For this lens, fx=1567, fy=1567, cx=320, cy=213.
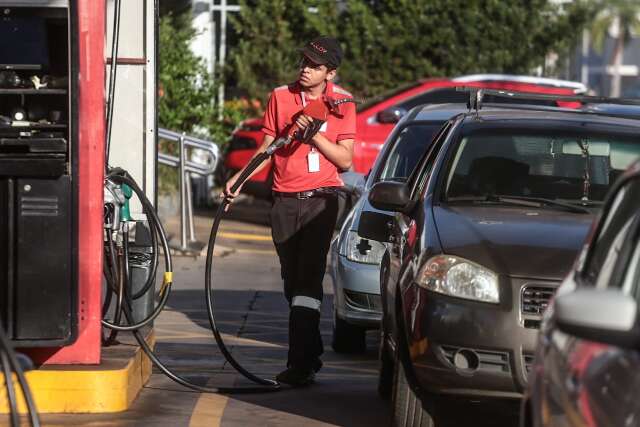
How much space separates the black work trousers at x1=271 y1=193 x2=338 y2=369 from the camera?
8875mm

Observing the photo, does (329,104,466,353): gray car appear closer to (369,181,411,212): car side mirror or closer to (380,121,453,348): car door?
(380,121,453,348): car door

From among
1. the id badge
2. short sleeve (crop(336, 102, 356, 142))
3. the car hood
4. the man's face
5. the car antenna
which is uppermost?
the man's face

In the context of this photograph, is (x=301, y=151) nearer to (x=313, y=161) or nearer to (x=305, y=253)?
(x=313, y=161)

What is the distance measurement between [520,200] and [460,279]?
4.36 feet

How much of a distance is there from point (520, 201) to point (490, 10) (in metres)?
16.9

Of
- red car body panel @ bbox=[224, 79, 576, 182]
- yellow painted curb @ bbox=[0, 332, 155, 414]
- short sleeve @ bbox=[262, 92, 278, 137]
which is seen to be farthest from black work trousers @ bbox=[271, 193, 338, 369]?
red car body panel @ bbox=[224, 79, 576, 182]

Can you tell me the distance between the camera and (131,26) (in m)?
9.67

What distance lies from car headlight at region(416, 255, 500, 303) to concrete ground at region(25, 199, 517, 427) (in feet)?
4.63

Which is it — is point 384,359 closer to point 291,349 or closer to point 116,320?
point 291,349

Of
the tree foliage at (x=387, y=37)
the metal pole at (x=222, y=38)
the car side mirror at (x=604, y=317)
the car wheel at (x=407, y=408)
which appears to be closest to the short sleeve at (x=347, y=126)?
the car wheel at (x=407, y=408)

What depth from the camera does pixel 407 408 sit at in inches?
277

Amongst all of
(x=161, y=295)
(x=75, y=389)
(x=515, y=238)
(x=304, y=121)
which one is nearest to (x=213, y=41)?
(x=304, y=121)

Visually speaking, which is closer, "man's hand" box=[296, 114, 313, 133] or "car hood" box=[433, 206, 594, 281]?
"car hood" box=[433, 206, 594, 281]

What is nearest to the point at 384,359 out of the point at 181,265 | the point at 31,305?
the point at 31,305
